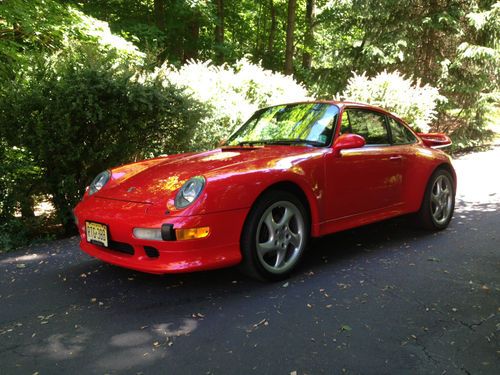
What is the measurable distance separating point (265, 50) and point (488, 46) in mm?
14133

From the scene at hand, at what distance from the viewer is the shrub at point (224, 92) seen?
25.7 ft

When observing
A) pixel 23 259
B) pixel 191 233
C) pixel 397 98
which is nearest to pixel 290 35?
pixel 397 98

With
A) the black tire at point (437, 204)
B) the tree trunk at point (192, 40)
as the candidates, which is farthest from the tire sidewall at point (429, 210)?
the tree trunk at point (192, 40)

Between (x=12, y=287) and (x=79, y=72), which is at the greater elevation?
(x=79, y=72)

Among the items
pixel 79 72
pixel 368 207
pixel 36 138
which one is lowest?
pixel 368 207

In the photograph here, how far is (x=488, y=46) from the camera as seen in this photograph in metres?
13.5

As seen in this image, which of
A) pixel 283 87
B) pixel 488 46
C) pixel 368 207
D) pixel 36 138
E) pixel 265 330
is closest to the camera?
pixel 265 330

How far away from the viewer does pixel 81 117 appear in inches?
220

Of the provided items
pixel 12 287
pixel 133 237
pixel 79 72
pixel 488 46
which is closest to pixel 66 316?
pixel 133 237

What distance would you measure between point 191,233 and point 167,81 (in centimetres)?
410

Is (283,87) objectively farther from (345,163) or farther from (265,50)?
(265,50)

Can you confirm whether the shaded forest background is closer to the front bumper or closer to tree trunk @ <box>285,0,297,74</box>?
tree trunk @ <box>285,0,297,74</box>

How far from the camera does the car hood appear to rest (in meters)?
3.52

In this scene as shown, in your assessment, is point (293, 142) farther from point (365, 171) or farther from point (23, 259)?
point (23, 259)
